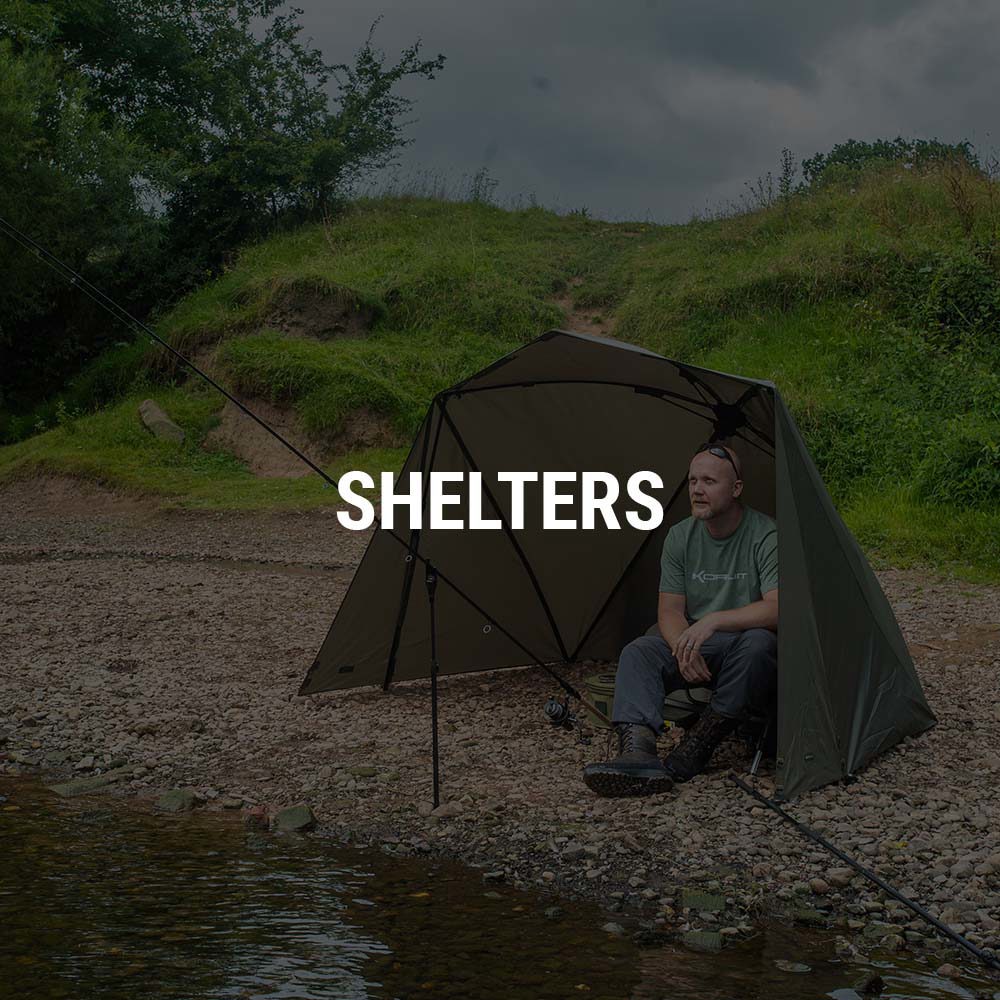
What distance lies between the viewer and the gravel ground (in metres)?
4.61

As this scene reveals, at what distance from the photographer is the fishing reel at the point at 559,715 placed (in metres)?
6.64

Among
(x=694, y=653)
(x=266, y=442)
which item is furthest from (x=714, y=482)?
(x=266, y=442)

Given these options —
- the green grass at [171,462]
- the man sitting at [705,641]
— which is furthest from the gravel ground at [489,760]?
the green grass at [171,462]

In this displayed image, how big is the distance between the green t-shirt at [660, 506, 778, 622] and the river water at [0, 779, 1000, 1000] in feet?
6.61

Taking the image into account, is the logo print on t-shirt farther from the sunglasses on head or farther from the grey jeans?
the sunglasses on head

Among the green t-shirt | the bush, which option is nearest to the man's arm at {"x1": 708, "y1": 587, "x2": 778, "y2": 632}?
the green t-shirt

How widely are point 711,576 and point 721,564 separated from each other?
0.27 ft

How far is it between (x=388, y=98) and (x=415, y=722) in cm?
2407

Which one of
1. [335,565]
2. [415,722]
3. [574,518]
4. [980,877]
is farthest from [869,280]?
[980,877]

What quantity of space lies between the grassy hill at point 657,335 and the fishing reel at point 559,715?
589 cm

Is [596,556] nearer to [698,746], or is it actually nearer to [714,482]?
[714,482]

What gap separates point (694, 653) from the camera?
573 centimetres

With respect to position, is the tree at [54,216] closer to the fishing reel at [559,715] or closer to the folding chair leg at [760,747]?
the fishing reel at [559,715]

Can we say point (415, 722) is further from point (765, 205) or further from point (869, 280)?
point (765, 205)
